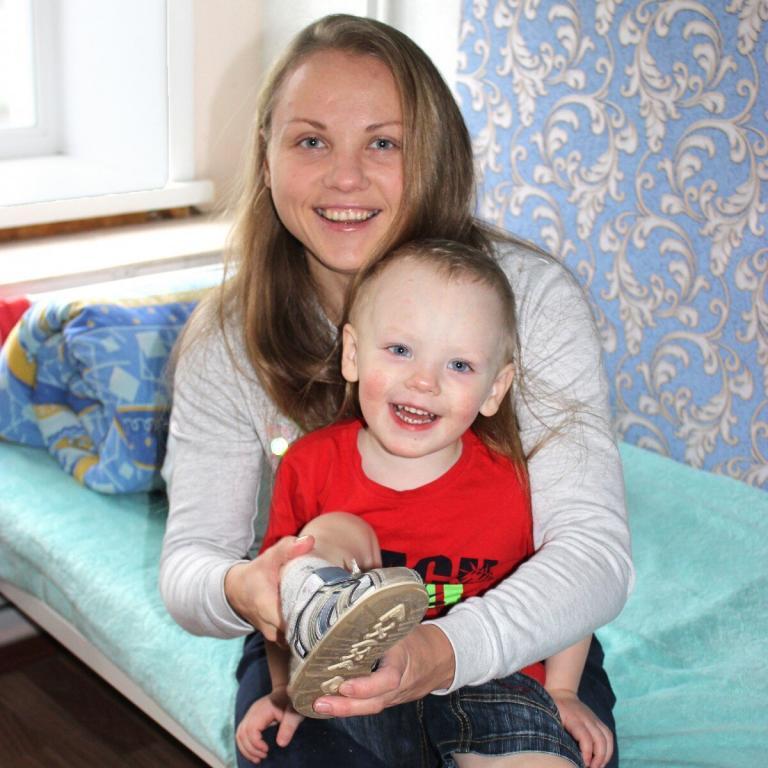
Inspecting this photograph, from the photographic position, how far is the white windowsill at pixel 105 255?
2.33m

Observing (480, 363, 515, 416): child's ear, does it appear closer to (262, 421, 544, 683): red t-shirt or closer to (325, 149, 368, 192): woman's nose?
(262, 421, 544, 683): red t-shirt

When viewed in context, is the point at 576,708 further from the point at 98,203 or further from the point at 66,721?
the point at 98,203

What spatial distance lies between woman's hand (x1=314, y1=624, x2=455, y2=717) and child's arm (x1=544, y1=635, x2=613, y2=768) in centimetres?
23

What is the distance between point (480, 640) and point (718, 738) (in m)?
0.52

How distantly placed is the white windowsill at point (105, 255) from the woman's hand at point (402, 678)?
1.53 meters

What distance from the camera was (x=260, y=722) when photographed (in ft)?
4.09

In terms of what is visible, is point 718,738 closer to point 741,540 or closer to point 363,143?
point 741,540

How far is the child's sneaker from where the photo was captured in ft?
2.78

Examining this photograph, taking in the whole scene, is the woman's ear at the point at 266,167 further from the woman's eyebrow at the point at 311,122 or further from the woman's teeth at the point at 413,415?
the woman's teeth at the point at 413,415

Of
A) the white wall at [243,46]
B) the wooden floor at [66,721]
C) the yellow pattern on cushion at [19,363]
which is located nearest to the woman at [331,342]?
the wooden floor at [66,721]

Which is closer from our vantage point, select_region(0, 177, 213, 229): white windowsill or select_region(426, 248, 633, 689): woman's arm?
select_region(426, 248, 633, 689): woman's arm

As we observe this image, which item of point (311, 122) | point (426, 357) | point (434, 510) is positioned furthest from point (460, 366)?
point (311, 122)

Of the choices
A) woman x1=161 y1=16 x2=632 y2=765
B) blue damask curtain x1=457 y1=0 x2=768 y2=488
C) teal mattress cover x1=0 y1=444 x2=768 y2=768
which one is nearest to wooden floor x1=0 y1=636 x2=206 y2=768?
teal mattress cover x1=0 y1=444 x2=768 y2=768

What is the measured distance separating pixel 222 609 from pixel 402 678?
306 mm
